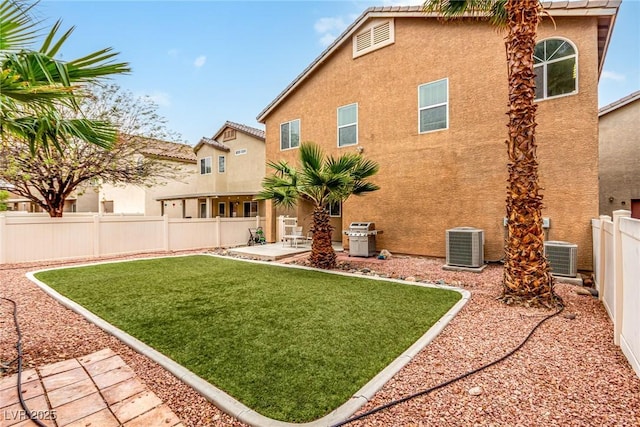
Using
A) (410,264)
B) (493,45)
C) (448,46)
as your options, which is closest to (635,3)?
(493,45)

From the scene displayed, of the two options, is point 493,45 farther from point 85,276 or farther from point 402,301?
point 85,276

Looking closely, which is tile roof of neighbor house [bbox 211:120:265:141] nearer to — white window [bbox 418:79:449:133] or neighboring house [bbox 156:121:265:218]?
neighboring house [bbox 156:121:265:218]

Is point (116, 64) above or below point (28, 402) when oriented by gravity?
above

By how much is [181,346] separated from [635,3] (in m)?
13.6

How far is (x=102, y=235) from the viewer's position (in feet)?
37.8

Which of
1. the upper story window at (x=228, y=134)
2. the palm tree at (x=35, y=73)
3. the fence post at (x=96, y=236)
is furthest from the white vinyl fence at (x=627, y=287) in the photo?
the upper story window at (x=228, y=134)

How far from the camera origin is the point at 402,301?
546 cm

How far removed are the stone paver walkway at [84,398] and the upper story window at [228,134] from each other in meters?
18.5

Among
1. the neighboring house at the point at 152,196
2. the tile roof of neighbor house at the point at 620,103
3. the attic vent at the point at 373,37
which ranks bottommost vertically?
the neighboring house at the point at 152,196

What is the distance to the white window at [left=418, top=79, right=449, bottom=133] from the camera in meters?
9.79

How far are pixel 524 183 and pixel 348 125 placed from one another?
786 cm

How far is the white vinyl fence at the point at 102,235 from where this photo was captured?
982cm

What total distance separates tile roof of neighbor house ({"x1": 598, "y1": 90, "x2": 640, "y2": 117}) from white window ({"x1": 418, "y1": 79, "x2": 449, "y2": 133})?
763 cm

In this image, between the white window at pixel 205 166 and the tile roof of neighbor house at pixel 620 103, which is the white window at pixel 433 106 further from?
the white window at pixel 205 166
